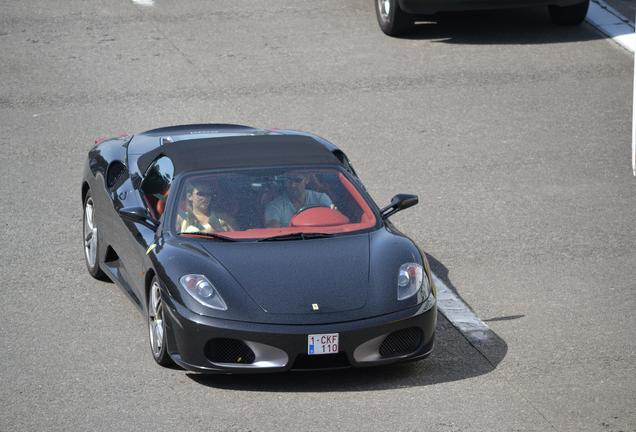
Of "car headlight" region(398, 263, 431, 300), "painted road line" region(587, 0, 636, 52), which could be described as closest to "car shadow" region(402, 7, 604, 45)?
"painted road line" region(587, 0, 636, 52)

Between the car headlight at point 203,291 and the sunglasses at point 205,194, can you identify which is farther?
the sunglasses at point 205,194

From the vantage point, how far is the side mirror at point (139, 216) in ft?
28.0

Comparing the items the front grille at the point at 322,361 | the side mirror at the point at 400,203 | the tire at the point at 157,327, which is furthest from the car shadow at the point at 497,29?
the front grille at the point at 322,361

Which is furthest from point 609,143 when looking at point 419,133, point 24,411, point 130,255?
point 24,411

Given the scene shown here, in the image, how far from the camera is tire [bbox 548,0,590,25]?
17.0 metres

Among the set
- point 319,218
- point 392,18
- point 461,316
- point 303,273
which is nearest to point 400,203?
point 319,218

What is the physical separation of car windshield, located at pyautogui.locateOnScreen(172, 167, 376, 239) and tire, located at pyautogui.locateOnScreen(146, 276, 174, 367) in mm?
469

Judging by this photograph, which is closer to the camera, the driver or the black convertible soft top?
the driver

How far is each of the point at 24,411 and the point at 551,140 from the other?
7577mm

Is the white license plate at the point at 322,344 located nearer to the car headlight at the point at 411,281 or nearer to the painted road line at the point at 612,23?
the car headlight at the point at 411,281

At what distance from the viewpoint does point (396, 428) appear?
7094mm

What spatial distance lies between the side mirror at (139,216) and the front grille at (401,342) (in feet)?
6.10

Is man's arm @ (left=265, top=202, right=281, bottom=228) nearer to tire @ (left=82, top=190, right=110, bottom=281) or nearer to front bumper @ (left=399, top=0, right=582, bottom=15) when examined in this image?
tire @ (left=82, top=190, right=110, bottom=281)

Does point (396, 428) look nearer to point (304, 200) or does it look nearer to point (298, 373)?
point (298, 373)
